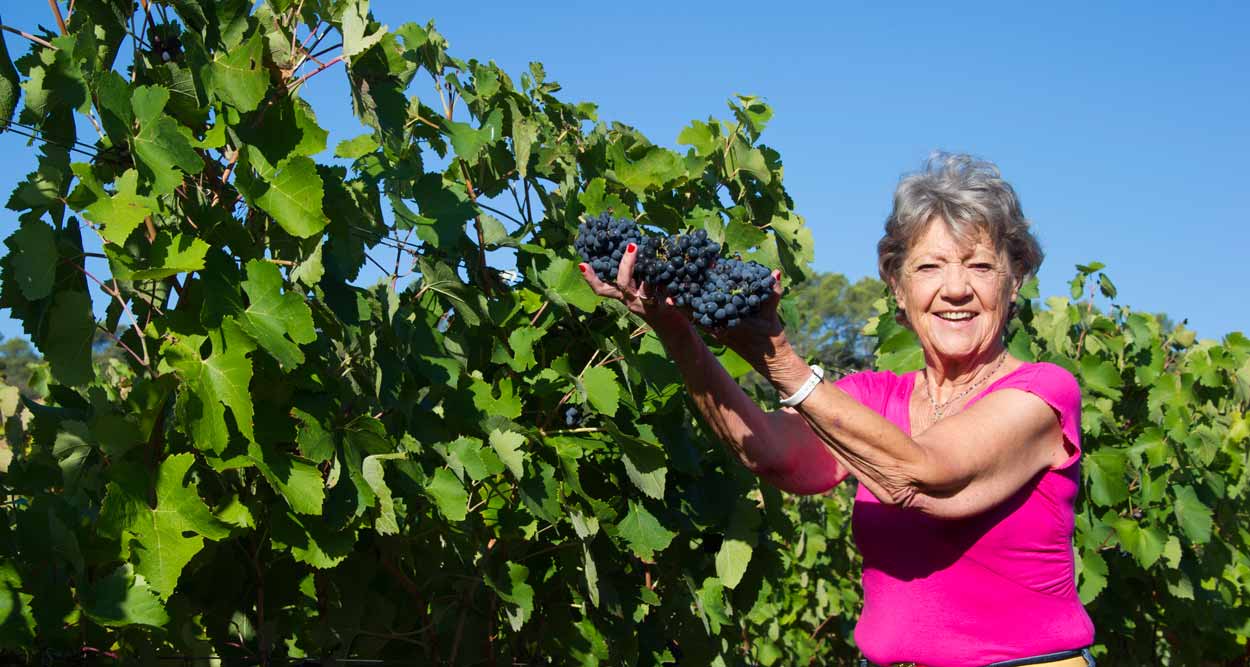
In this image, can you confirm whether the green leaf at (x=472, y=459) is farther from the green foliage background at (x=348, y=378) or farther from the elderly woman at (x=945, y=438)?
the elderly woman at (x=945, y=438)

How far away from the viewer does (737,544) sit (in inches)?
121

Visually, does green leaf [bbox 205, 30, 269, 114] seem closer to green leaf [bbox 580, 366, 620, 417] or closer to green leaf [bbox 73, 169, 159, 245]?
green leaf [bbox 73, 169, 159, 245]

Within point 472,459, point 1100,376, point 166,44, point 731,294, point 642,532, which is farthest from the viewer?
point 1100,376

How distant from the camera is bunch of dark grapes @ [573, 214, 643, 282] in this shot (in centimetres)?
189

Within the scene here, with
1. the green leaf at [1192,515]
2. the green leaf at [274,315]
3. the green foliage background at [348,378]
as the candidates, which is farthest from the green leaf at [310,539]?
the green leaf at [1192,515]

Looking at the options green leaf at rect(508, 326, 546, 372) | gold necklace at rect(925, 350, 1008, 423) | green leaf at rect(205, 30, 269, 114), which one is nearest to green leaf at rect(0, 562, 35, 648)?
green leaf at rect(205, 30, 269, 114)

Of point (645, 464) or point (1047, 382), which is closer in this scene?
point (1047, 382)

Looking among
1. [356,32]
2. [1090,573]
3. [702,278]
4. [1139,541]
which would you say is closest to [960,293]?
[702,278]

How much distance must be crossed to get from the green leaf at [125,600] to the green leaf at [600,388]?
1.07m

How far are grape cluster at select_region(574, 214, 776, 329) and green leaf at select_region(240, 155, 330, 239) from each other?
0.53 metres

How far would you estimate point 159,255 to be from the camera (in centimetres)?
189

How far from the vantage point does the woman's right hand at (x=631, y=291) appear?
1.82 metres

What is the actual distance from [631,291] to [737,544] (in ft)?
4.50

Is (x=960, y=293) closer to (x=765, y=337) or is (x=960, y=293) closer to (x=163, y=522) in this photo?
(x=765, y=337)
